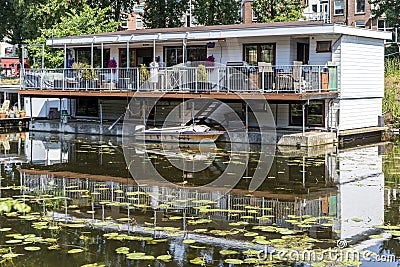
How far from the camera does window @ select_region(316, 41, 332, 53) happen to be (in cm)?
2525

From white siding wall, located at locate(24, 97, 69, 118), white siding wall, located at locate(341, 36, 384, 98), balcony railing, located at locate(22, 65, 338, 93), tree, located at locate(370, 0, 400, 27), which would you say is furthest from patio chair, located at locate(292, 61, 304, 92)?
tree, located at locate(370, 0, 400, 27)

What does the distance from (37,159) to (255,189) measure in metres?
8.56

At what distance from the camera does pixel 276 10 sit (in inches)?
1480

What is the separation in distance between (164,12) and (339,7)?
17066 mm


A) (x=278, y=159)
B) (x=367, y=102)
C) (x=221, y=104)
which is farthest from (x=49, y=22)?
(x=278, y=159)

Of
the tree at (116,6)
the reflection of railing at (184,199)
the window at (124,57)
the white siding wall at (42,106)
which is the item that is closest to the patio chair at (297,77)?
the reflection of railing at (184,199)

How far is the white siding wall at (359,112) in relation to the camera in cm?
2528

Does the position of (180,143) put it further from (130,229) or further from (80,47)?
(130,229)

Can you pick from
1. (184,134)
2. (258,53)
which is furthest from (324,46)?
(184,134)

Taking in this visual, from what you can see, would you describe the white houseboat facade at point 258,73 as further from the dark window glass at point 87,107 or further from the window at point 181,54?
the dark window glass at point 87,107

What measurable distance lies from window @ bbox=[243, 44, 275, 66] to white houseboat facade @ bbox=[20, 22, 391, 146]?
41 millimetres

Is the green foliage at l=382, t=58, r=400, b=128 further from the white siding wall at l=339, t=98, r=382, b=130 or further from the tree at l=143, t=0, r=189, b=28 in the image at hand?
the tree at l=143, t=0, r=189, b=28

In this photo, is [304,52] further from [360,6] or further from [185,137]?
[360,6]

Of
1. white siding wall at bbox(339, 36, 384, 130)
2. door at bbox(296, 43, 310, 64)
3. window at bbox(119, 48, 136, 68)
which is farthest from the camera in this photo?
window at bbox(119, 48, 136, 68)
